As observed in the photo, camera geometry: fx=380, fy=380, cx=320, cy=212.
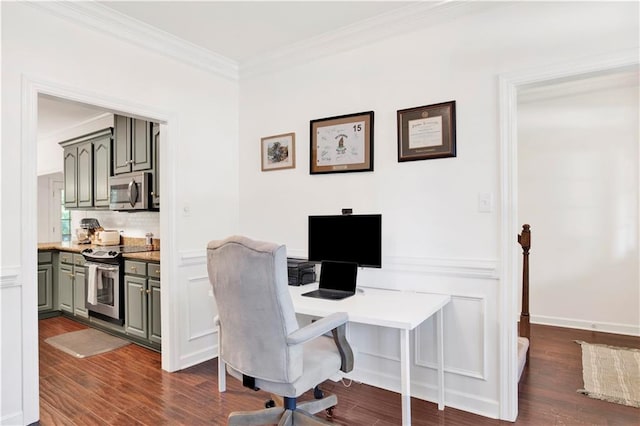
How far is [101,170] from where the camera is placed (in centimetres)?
454

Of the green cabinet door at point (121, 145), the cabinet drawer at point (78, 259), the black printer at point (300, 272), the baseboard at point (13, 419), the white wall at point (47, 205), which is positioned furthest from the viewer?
the white wall at point (47, 205)

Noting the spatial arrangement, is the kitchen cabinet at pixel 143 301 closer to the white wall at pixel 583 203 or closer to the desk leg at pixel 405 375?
the desk leg at pixel 405 375

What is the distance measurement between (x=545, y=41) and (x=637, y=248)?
270cm

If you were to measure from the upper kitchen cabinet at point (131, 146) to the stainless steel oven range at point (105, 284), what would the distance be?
2.97 ft

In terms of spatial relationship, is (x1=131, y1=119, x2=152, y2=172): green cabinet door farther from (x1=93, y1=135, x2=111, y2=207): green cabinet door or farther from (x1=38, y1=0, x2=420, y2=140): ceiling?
(x1=38, y1=0, x2=420, y2=140): ceiling

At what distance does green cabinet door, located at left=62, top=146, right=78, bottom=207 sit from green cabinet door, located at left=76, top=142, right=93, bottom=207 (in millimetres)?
122

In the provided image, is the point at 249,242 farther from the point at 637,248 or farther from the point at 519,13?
the point at 637,248

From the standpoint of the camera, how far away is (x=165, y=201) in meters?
3.06

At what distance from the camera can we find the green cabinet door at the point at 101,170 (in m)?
4.42

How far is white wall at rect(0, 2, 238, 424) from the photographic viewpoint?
7.11 ft

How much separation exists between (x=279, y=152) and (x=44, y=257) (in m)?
3.55

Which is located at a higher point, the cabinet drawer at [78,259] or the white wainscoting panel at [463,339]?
the cabinet drawer at [78,259]

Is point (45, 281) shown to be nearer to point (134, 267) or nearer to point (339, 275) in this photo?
point (134, 267)

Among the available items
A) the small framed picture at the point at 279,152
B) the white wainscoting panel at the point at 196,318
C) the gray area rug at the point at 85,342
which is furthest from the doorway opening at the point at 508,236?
the gray area rug at the point at 85,342
